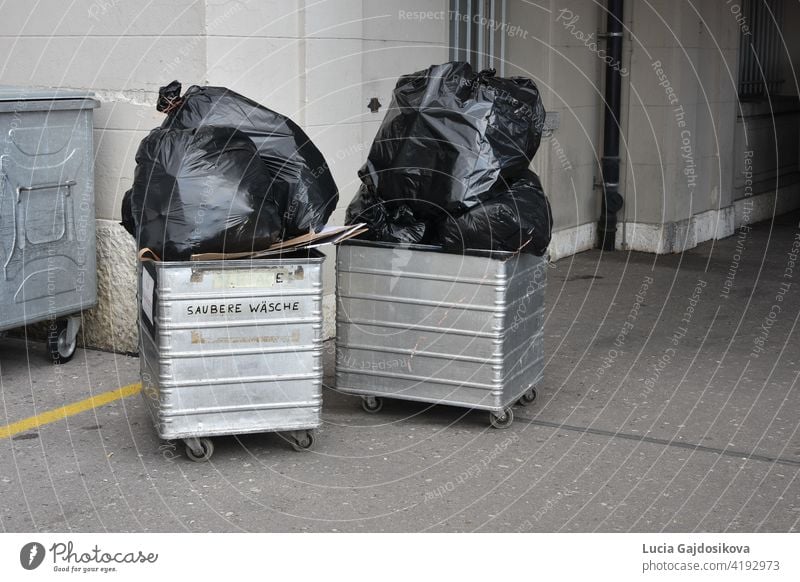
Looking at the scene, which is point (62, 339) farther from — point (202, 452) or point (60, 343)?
point (202, 452)

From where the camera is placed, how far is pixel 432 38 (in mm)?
7633

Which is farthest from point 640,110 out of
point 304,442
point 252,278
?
point 252,278

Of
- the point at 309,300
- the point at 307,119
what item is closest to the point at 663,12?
the point at 307,119

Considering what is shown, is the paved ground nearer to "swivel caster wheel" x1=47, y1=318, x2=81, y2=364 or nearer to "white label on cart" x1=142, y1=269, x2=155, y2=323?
"swivel caster wheel" x1=47, y1=318, x2=81, y2=364

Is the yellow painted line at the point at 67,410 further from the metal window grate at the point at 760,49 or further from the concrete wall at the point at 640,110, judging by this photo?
the metal window grate at the point at 760,49

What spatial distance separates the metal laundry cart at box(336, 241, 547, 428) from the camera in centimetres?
503

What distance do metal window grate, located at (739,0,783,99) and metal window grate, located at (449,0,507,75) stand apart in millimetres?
3928

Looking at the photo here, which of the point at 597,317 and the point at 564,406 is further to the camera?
the point at 597,317

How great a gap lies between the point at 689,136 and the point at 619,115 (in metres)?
0.73

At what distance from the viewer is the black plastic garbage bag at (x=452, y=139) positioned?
5047mm

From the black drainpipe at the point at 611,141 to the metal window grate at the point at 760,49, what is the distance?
2412 millimetres

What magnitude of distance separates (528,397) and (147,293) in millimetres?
2046

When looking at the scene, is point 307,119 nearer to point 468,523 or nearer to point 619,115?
point 468,523

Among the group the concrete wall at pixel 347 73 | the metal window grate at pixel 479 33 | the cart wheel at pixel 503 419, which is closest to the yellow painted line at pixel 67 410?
the concrete wall at pixel 347 73
